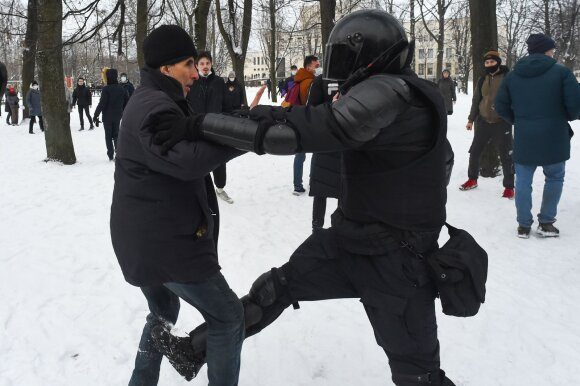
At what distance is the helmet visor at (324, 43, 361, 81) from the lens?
1945mm

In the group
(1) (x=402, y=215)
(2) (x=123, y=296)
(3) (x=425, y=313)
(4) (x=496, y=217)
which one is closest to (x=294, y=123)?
(1) (x=402, y=215)

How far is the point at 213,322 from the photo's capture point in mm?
2143

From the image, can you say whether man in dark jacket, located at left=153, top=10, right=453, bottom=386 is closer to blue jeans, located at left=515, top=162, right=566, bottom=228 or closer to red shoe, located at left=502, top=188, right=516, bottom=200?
blue jeans, located at left=515, top=162, right=566, bottom=228

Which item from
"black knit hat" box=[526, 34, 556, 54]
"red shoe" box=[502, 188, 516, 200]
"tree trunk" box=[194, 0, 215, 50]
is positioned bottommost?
"red shoe" box=[502, 188, 516, 200]

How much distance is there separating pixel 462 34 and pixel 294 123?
45395 mm

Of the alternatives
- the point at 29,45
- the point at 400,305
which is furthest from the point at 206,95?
the point at 29,45

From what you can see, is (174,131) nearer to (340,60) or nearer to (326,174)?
(340,60)

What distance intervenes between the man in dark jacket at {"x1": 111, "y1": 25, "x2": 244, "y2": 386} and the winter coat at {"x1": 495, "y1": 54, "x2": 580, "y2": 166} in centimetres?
393

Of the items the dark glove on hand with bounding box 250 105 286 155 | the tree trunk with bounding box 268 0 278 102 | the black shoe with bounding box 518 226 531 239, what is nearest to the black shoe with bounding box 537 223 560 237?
the black shoe with bounding box 518 226 531 239

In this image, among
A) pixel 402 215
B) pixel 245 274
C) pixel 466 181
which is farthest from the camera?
pixel 466 181

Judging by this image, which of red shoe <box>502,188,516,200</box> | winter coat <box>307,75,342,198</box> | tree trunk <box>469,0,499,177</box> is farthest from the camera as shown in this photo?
tree trunk <box>469,0,499,177</box>

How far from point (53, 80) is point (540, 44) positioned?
8665mm

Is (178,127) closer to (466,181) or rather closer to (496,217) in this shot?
(496,217)

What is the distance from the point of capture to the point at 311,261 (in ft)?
7.37
